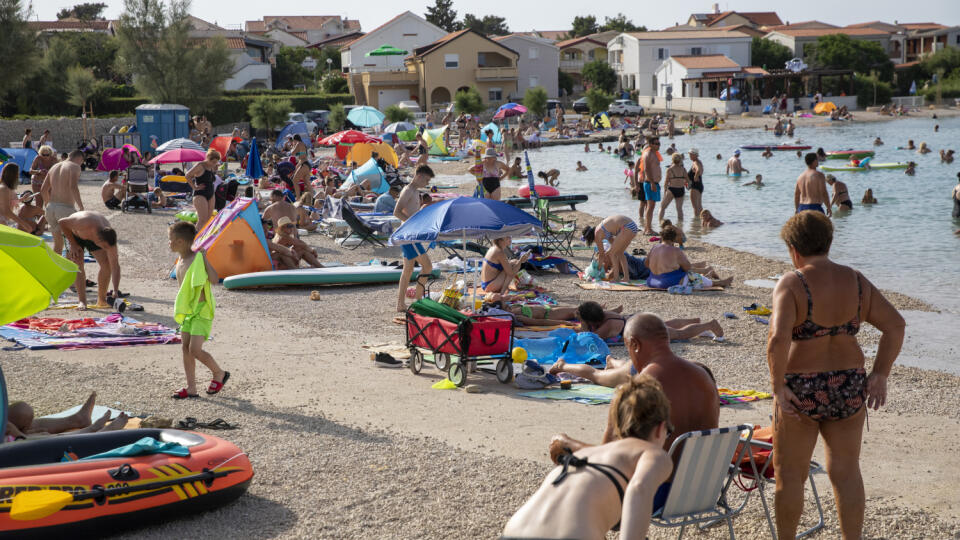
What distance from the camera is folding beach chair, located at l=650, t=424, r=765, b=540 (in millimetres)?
3789

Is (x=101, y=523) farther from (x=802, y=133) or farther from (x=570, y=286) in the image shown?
(x=802, y=133)

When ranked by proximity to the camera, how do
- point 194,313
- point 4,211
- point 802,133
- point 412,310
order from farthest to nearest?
point 802,133 < point 4,211 < point 412,310 < point 194,313

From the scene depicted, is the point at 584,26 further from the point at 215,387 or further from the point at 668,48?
the point at 215,387

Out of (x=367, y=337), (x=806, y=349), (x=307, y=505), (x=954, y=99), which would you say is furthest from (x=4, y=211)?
(x=954, y=99)

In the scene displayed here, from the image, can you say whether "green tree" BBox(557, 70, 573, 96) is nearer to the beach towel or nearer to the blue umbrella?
the blue umbrella

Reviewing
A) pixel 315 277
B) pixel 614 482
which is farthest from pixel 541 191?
pixel 614 482

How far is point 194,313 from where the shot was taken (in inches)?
264

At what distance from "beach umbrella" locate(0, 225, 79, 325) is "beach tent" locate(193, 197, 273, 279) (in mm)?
6913

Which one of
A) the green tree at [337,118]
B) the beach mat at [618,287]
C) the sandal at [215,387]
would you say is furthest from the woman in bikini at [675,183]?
the green tree at [337,118]

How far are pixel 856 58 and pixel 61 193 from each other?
6786cm

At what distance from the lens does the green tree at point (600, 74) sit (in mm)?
68812

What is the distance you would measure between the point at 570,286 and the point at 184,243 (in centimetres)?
613

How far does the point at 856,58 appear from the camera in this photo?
68.9m

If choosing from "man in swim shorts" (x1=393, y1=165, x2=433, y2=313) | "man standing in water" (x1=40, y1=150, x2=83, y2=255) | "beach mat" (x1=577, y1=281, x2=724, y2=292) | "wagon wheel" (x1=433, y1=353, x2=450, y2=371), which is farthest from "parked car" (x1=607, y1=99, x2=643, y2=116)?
"wagon wheel" (x1=433, y1=353, x2=450, y2=371)
